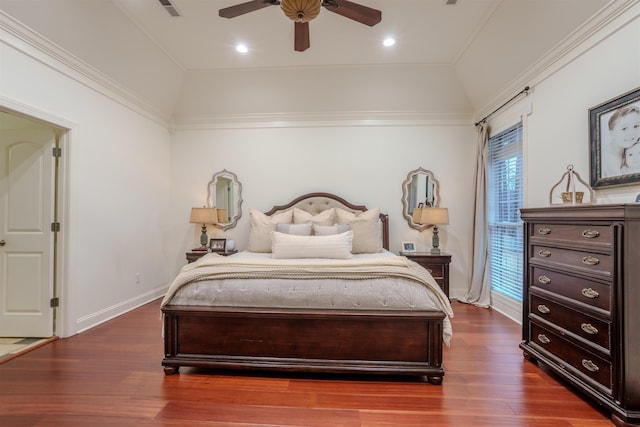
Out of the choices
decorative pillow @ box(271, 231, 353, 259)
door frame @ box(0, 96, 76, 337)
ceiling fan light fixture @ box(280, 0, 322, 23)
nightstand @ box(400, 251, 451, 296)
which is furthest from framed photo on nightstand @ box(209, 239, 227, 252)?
ceiling fan light fixture @ box(280, 0, 322, 23)

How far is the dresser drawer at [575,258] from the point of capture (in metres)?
1.78

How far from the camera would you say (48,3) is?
248cm

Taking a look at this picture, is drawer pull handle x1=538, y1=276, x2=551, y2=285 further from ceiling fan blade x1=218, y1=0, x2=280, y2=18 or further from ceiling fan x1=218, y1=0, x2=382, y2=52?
ceiling fan blade x1=218, y1=0, x2=280, y2=18

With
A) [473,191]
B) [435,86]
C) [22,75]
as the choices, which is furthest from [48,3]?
[473,191]

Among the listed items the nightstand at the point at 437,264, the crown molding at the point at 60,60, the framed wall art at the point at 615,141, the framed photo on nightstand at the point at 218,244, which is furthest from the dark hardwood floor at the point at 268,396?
the crown molding at the point at 60,60

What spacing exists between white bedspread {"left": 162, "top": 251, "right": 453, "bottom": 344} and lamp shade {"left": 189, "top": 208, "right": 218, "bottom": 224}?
1994mm

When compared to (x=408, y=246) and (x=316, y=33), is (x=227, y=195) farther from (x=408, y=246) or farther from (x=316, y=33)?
(x=408, y=246)

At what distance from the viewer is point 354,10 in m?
2.34

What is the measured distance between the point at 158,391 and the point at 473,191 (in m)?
4.32

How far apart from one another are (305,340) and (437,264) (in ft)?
8.09

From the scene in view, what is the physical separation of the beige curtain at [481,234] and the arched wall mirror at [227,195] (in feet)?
11.1

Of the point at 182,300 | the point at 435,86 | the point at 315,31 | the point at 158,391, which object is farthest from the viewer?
the point at 435,86

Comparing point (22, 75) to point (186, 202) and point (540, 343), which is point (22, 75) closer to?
point (186, 202)

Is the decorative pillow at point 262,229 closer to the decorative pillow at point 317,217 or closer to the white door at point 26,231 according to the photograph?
the decorative pillow at point 317,217
